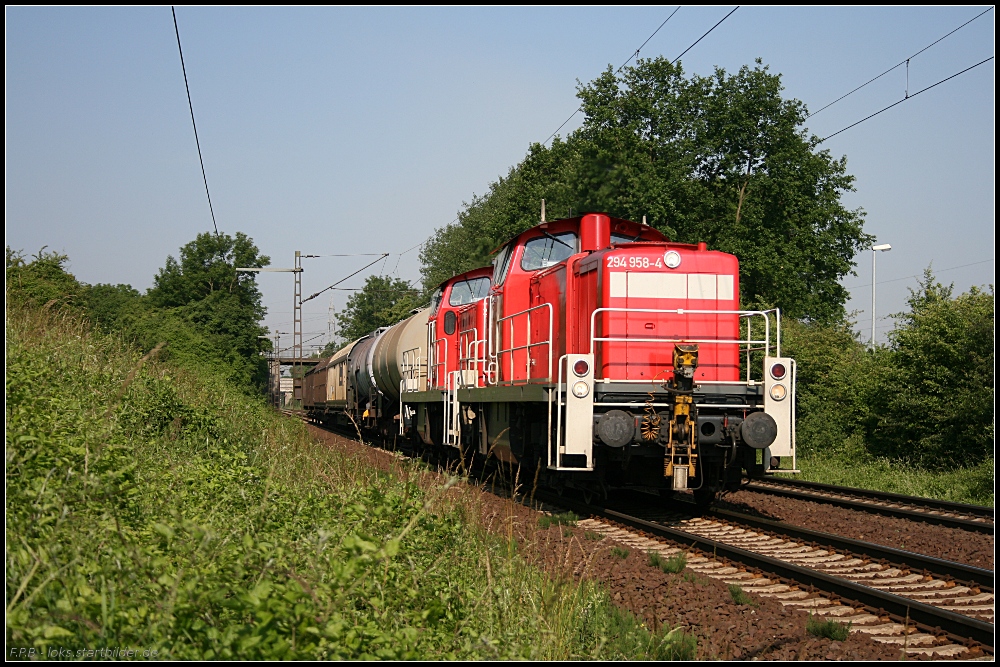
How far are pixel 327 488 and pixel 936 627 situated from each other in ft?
15.5

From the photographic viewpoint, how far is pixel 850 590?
6203 millimetres

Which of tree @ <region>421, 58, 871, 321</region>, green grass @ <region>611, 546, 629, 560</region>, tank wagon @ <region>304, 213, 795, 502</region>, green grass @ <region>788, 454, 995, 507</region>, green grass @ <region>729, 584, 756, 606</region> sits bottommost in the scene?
green grass @ <region>788, 454, 995, 507</region>

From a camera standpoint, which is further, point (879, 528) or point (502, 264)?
point (502, 264)

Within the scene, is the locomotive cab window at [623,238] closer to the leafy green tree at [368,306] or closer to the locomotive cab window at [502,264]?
the locomotive cab window at [502,264]

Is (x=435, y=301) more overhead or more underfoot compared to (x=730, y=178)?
more underfoot

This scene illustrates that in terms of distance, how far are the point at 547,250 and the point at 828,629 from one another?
7205 millimetres

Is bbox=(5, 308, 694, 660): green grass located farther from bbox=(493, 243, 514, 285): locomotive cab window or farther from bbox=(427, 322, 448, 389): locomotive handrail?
bbox=(427, 322, 448, 389): locomotive handrail

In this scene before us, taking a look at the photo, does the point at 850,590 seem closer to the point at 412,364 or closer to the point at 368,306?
the point at 412,364

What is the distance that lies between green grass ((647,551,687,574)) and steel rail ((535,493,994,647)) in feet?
1.35

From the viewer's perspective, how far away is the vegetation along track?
379 inches

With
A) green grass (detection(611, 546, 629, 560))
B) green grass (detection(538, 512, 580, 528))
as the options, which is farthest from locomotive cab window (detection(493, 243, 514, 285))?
green grass (detection(611, 546, 629, 560))

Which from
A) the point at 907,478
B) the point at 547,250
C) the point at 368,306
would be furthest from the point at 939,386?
the point at 368,306

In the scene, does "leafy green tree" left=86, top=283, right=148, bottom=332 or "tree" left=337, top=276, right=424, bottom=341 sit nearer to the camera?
"leafy green tree" left=86, top=283, right=148, bottom=332

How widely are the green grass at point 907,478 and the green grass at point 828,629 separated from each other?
24.4 feet
